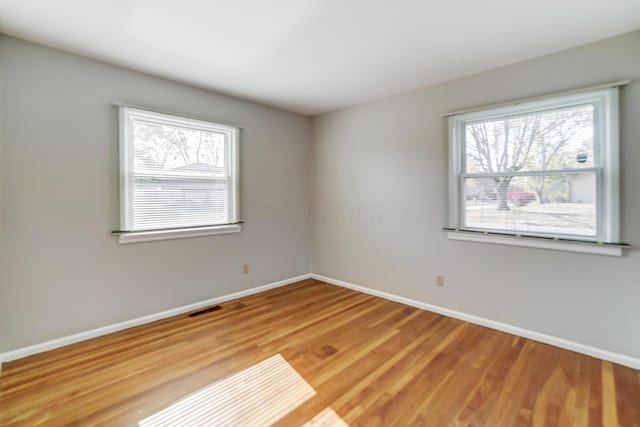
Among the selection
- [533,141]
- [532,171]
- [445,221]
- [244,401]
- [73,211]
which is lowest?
[244,401]

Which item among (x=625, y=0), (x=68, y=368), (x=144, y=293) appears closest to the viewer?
(x=625, y=0)

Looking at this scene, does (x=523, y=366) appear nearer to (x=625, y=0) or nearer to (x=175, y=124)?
(x=625, y=0)

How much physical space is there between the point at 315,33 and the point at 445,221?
2.23 m

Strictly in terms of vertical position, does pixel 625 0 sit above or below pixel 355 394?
above

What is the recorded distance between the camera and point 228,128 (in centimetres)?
347

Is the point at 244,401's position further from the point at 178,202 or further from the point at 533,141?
the point at 533,141

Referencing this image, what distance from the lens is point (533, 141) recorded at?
259 centimetres

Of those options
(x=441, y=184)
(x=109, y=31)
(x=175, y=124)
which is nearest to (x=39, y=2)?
(x=109, y=31)

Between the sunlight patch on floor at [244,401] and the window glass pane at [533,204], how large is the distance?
230 centimetres

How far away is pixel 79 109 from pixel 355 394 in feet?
10.4

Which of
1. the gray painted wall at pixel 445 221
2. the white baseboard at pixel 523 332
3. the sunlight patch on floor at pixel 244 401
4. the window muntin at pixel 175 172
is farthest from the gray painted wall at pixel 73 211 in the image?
the white baseboard at pixel 523 332

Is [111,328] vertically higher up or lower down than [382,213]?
lower down

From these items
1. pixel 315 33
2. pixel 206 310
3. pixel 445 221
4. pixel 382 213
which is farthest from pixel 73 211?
pixel 445 221

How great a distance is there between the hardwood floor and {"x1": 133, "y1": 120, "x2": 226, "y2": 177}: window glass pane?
5.26 feet
